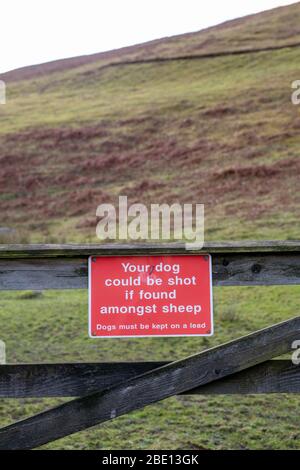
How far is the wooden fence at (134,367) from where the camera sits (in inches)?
149

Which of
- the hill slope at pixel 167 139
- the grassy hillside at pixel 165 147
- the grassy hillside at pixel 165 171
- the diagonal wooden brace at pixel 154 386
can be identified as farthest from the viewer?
the hill slope at pixel 167 139

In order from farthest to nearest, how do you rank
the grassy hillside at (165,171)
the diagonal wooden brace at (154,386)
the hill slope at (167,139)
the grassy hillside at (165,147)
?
the hill slope at (167,139) < the grassy hillside at (165,147) < the grassy hillside at (165,171) < the diagonal wooden brace at (154,386)

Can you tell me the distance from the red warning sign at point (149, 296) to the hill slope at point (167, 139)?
1356 centimetres

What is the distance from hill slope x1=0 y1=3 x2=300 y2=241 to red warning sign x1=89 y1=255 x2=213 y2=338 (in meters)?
13.6

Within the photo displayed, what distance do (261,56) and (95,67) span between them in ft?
38.7

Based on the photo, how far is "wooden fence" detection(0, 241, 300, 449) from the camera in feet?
12.5

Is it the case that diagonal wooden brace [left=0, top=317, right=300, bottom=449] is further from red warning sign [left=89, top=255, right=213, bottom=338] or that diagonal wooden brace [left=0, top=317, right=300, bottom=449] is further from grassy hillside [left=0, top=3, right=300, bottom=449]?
grassy hillside [left=0, top=3, right=300, bottom=449]

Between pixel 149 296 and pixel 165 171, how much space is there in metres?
23.7

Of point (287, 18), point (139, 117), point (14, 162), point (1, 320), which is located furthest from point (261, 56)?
point (1, 320)

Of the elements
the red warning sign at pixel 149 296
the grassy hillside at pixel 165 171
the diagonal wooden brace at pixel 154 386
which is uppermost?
the grassy hillside at pixel 165 171

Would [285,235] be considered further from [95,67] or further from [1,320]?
[95,67]

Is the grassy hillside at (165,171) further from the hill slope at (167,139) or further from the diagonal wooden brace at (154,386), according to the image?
the diagonal wooden brace at (154,386)

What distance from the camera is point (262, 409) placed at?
682cm

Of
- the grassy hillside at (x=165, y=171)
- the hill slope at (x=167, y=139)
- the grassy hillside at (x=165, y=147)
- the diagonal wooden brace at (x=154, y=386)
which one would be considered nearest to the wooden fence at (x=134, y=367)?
the diagonal wooden brace at (x=154, y=386)
